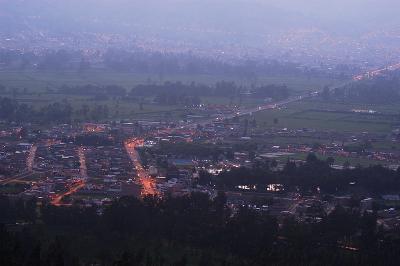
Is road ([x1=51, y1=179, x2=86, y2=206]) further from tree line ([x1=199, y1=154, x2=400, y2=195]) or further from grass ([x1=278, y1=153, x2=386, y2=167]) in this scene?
grass ([x1=278, y1=153, x2=386, y2=167])

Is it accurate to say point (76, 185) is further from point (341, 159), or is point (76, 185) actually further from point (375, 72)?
point (375, 72)

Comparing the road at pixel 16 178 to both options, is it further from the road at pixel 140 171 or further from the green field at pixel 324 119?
the green field at pixel 324 119

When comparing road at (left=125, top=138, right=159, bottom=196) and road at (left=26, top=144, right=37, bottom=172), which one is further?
road at (left=26, top=144, right=37, bottom=172)

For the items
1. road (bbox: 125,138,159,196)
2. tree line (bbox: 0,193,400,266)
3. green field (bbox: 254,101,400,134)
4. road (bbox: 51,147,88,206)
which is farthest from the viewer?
green field (bbox: 254,101,400,134)

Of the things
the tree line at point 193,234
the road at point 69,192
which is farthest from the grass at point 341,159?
the road at point 69,192

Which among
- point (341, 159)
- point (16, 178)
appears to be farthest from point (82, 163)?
point (341, 159)

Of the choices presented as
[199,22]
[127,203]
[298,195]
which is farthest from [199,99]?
[199,22]

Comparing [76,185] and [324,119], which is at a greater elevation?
[324,119]

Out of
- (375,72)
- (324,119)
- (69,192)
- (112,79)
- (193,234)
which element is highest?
(375,72)

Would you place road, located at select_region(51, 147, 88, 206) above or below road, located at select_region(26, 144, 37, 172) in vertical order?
below

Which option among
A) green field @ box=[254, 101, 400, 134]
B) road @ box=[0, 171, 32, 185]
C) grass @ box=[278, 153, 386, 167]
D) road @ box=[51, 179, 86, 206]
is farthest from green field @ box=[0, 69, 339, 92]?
road @ box=[51, 179, 86, 206]
